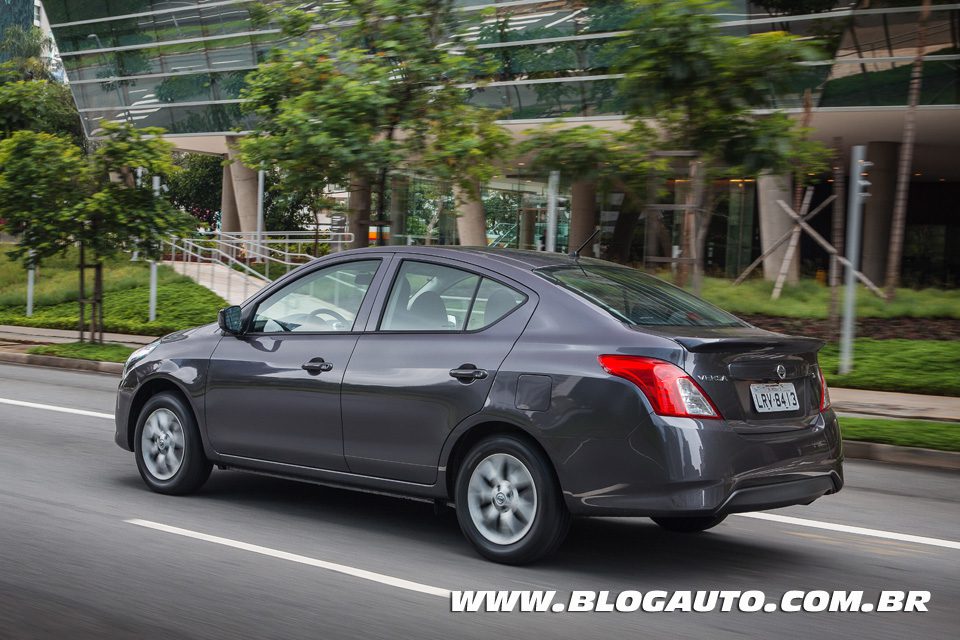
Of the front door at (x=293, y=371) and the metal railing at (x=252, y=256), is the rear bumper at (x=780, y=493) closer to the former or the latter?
the front door at (x=293, y=371)

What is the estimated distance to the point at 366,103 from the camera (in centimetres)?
1386

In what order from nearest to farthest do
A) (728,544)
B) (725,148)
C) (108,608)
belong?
(108,608) < (728,544) < (725,148)

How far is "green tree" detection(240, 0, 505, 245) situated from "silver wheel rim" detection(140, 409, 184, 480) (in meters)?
6.63

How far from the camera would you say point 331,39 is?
15.0 meters

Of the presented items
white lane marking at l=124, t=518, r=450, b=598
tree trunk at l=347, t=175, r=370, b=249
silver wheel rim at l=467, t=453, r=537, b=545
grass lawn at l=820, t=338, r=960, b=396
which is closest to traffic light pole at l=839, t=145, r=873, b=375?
grass lawn at l=820, t=338, r=960, b=396

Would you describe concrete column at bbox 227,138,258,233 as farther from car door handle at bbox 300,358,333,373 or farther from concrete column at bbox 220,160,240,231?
car door handle at bbox 300,358,333,373

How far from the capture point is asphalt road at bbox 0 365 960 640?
4.68 metres

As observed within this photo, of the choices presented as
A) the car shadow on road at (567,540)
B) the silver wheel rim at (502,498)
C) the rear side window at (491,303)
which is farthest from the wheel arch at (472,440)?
the rear side window at (491,303)

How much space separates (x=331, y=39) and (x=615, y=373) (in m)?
10.9

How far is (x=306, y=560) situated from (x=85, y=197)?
14.5 metres

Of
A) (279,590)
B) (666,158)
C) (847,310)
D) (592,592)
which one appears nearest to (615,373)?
(592,592)

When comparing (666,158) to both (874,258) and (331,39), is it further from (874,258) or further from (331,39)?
(874,258)

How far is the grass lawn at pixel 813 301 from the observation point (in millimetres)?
19984

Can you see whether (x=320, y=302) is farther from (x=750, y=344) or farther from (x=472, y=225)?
(x=472, y=225)
